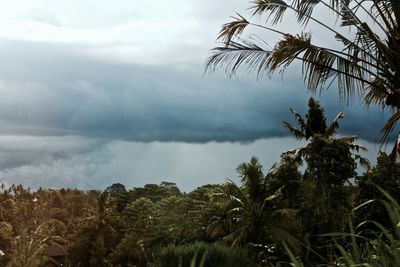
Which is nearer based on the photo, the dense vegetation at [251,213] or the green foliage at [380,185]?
the green foliage at [380,185]

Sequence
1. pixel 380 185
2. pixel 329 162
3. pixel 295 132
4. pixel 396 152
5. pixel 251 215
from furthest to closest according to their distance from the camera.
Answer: pixel 295 132, pixel 329 162, pixel 251 215, pixel 380 185, pixel 396 152

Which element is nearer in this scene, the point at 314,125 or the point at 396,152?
the point at 396,152

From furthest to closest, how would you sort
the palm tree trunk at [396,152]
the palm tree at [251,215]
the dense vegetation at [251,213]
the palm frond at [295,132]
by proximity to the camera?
1. the palm frond at [295,132]
2. the palm tree at [251,215]
3. the dense vegetation at [251,213]
4. the palm tree trunk at [396,152]

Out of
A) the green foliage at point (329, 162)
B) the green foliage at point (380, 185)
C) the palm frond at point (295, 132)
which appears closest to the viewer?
the green foliage at point (380, 185)

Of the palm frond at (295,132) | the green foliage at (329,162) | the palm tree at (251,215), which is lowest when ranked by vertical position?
the palm tree at (251,215)

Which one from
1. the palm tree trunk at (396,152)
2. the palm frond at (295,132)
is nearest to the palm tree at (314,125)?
the palm frond at (295,132)

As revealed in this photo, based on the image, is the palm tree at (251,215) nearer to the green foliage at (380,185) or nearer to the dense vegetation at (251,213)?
the dense vegetation at (251,213)

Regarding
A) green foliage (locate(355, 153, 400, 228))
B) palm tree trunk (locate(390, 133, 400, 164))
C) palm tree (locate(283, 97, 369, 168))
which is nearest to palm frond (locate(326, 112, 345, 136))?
palm tree (locate(283, 97, 369, 168))

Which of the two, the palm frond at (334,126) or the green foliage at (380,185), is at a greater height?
the palm frond at (334,126)

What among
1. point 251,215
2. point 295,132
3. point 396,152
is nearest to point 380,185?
point 251,215

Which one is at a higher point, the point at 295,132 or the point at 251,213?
the point at 295,132

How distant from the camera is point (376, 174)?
35.7 m

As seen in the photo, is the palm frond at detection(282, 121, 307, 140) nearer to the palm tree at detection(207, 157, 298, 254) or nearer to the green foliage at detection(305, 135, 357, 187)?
the green foliage at detection(305, 135, 357, 187)

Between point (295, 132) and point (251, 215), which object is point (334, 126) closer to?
point (295, 132)
